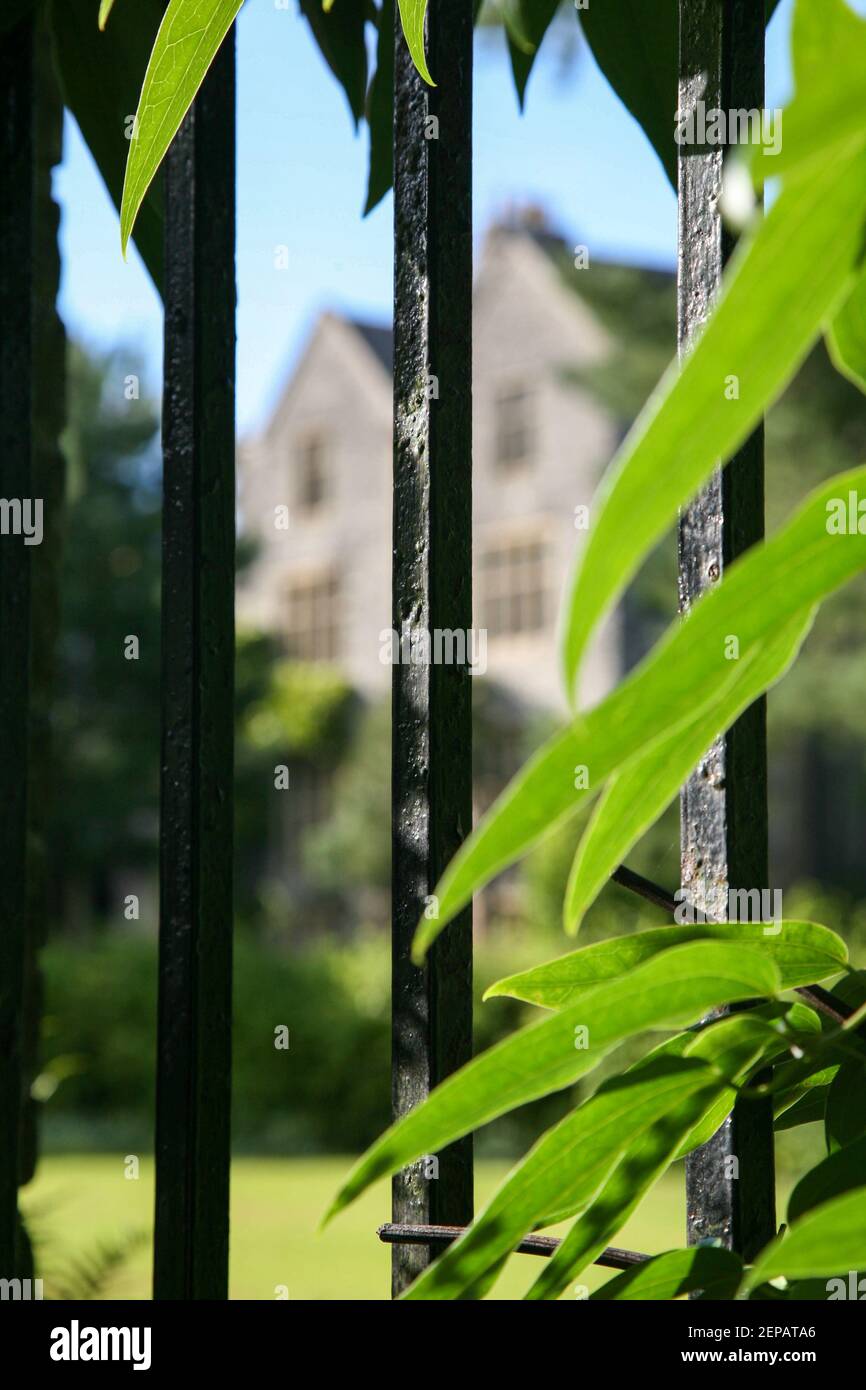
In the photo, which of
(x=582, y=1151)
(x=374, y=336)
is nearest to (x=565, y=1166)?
(x=582, y=1151)

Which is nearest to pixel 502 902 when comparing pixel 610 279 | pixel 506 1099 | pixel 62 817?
pixel 62 817

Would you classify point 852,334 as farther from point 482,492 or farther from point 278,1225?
point 482,492

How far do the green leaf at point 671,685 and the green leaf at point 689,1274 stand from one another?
24 cm

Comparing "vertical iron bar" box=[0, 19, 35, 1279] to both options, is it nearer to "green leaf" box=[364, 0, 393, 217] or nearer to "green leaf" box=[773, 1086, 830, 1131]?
→ "green leaf" box=[364, 0, 393, 217]

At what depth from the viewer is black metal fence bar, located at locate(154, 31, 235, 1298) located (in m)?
0.89

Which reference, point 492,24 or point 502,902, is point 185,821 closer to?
point 492,24

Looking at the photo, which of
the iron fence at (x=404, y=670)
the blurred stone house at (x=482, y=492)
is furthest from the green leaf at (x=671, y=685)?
the blurred stone house at (x=482, y=492)

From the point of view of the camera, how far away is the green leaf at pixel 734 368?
1.12 feet

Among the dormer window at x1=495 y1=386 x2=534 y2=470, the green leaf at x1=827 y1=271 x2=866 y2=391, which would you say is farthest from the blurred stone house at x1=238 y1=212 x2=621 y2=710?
the green leaf at x1=827 y1=271 x2=866 y2=391

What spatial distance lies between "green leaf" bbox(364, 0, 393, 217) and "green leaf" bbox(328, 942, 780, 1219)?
2.54ft

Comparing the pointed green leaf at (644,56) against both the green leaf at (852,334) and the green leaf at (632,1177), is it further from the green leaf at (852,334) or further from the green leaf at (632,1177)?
the green leaf at (632,1177)

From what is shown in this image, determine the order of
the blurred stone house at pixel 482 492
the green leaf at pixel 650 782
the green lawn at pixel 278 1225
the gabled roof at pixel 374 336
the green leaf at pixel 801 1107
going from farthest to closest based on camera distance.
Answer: the gabled roof at pixel 374 336 < the blurred stone house at pixel 482 492 < the green lawn at pixel 278 1225 < the green leaf at pixel 801 1107 < the green leaf at pixel 650 782

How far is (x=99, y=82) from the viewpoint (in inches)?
42.8

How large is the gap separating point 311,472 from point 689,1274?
1893cm
